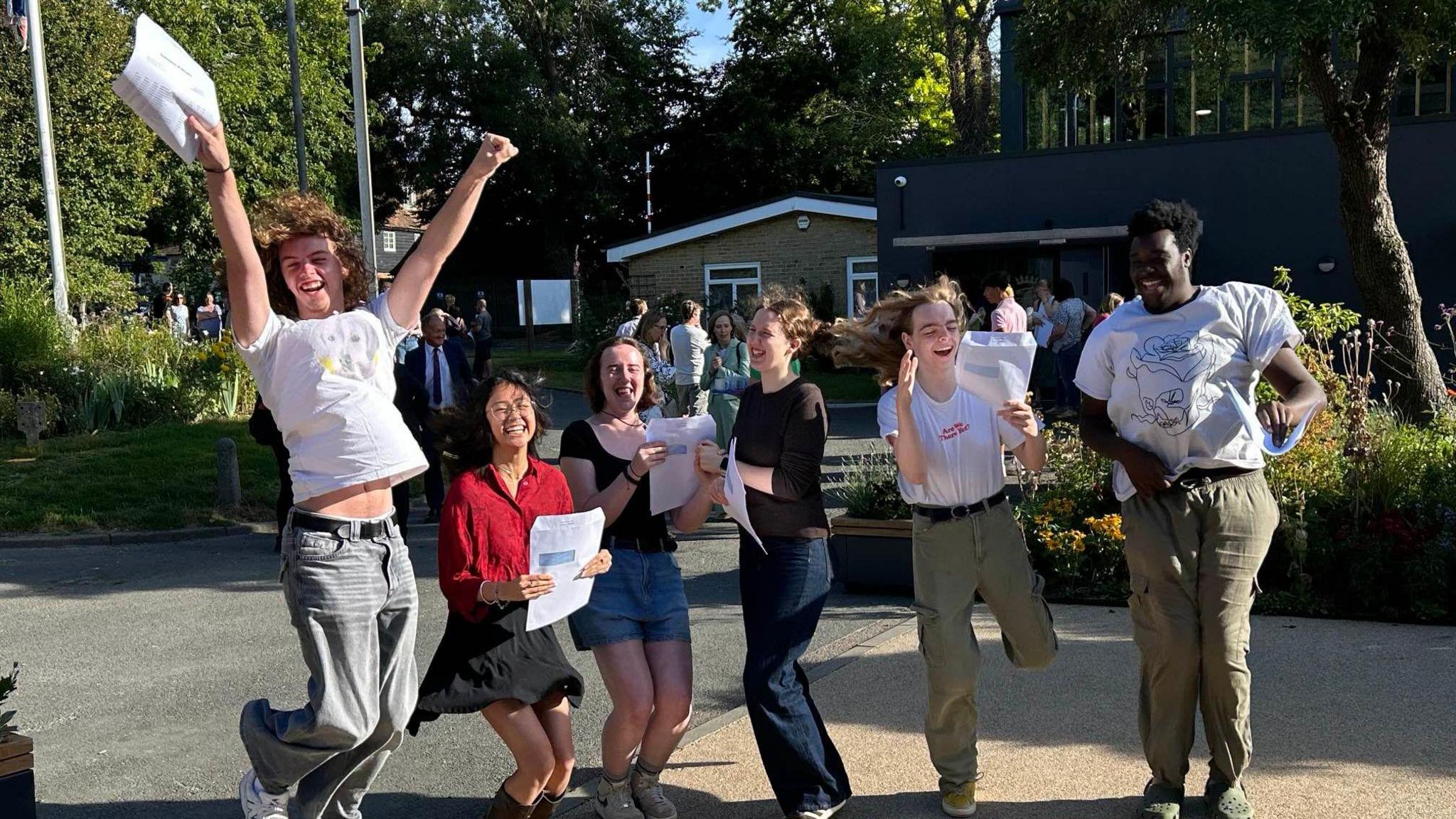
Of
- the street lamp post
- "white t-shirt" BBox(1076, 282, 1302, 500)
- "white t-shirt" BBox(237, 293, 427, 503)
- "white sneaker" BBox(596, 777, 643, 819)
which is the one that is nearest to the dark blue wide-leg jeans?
"white sneaker" BBox(596, 777, 643, 819)

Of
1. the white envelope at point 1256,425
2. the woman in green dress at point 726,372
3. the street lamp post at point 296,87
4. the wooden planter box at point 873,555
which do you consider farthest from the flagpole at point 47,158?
the white envelope at point 1256,425

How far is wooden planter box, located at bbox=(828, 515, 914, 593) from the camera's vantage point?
320 inches

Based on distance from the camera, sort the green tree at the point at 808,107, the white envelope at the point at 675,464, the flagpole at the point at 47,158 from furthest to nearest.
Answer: the green tree at the point at 808,107 < the flagpole at the point at 47,158 < the white envelope at the point at 675,464

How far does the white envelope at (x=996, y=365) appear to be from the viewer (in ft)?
14.3

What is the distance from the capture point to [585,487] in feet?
15.5

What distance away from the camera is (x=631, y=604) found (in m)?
4.53

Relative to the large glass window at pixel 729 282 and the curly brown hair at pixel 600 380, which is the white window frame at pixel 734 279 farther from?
the curly brown hair at pixel 600 380

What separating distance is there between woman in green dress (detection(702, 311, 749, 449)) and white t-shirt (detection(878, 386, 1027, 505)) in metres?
6.89

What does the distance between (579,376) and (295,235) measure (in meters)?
24.8

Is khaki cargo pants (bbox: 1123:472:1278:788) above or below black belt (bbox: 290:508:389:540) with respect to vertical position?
below

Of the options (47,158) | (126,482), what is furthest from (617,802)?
(47,158)

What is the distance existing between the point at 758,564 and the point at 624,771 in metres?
0.87

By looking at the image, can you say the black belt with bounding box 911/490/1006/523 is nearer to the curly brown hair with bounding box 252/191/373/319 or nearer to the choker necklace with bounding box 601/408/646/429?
the choker necklace with bounding box 601/408/646/429

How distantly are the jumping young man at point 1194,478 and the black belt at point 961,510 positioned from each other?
16.5 inches
